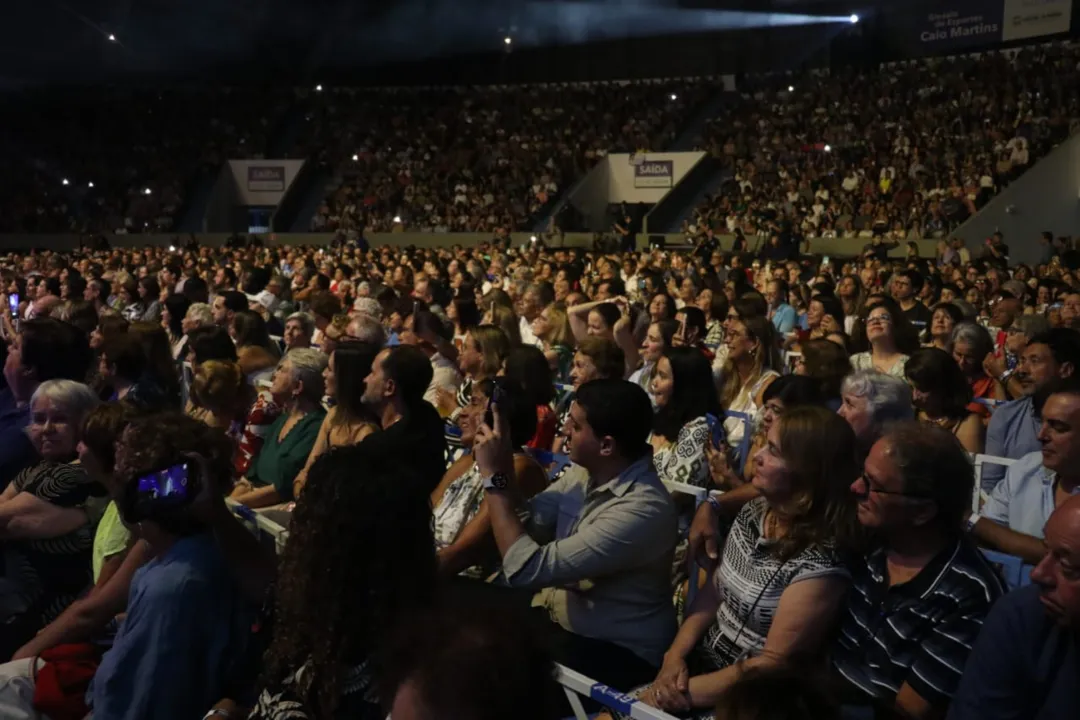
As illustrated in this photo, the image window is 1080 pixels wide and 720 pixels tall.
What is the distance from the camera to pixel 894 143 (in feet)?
83.0

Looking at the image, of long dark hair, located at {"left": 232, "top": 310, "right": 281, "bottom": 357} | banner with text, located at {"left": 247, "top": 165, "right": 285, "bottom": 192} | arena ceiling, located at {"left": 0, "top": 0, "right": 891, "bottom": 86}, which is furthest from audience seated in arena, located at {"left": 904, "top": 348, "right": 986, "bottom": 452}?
banner with text, located at {"left": 247, "top": 165, "right": 285, "bottom": 192}

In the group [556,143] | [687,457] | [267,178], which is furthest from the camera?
[267,178]

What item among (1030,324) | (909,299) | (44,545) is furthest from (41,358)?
(909,299)

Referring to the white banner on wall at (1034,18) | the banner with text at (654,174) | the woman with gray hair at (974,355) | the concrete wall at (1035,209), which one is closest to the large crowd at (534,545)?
the woman with gray hair at (974,355)

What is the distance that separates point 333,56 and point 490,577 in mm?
34569

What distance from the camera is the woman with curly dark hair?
7.70ft

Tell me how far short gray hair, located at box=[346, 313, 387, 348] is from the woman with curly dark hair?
4340 mm

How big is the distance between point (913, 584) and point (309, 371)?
349cm

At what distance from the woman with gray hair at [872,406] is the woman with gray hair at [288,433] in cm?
242

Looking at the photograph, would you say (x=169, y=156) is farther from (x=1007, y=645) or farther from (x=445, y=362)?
(x=1007, y=645)

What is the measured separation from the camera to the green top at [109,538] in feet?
11.8

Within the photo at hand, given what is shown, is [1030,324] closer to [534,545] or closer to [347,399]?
[347,399]

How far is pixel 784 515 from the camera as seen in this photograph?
2941 mm

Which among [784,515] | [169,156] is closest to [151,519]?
[784,515]
